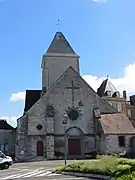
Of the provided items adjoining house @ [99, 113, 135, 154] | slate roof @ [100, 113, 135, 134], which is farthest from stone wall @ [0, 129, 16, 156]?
slate roof @ [100, 113, 135, 134]

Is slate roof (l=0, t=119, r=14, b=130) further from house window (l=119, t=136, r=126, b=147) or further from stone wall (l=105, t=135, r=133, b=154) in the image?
house window (l=119, t=136, r=126, b=147)

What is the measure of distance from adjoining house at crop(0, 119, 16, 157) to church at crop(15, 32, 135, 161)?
8.07 metres

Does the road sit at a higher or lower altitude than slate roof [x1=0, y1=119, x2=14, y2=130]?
lower

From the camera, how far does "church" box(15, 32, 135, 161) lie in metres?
36.6

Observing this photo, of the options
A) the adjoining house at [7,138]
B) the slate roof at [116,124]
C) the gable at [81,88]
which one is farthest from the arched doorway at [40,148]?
the adjoining house at [7,138]

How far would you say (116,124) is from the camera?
37.3m

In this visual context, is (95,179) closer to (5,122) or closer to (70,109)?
(70,109)

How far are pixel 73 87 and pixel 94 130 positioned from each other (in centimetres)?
602

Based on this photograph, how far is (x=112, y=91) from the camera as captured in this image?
57.4m

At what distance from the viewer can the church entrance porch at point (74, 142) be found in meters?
38.2

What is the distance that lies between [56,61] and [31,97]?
682 centimetres

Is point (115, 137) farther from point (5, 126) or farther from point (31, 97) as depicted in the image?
point (5, 126)

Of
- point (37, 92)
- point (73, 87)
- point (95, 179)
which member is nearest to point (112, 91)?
point (37, 92)

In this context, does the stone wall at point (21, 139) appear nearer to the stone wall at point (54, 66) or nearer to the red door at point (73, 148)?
the red door at point (73, 148)
